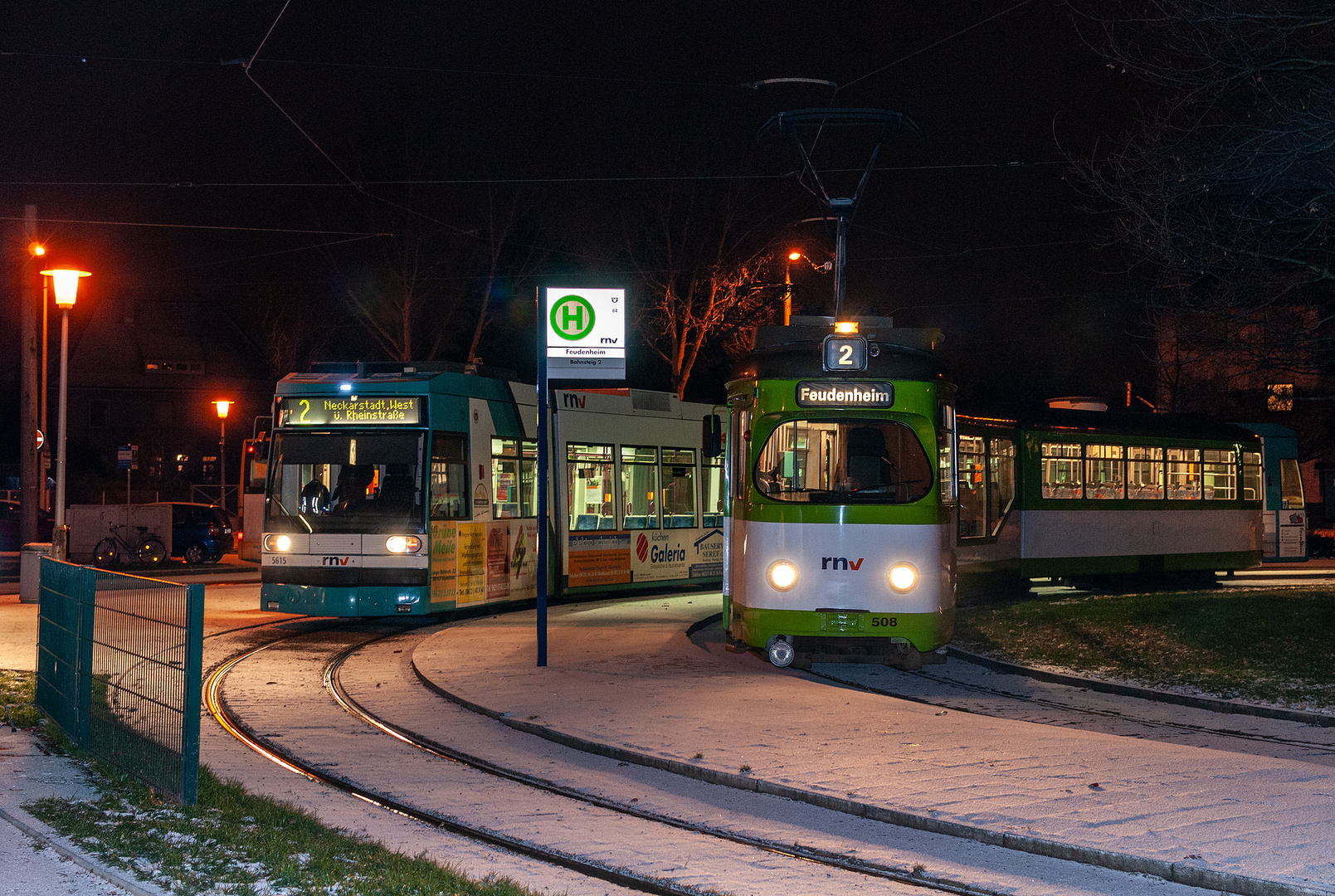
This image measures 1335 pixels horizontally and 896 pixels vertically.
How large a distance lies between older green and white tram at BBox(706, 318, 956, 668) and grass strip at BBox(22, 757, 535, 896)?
630 cm

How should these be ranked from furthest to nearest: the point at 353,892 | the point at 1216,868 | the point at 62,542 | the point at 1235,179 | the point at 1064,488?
the point at 1064,488, the point at 62,542, the point at 1235,179, the point at 1216,868, the point at 353,892

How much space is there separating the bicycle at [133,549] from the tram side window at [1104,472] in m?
21.4

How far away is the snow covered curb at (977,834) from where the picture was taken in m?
5.88

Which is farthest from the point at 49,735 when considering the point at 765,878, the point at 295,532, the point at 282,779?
the point at 295,532

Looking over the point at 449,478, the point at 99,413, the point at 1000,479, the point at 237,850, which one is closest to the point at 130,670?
the point at 237,850

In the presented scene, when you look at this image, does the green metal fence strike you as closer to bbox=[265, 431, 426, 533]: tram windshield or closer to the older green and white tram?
the older green and white tram

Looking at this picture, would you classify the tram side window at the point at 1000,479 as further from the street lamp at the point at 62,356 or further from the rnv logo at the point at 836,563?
the street lamp at the point at 62,356

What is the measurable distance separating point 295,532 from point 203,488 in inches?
1706

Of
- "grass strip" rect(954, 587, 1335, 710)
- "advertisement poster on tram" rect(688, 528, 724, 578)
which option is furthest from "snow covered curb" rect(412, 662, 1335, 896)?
"advertisement poster on tram" rect(688, 528, 724, 578)

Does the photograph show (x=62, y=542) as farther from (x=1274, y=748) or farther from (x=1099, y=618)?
(x=1274, y=748)

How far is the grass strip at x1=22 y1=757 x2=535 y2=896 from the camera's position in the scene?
18.1ft

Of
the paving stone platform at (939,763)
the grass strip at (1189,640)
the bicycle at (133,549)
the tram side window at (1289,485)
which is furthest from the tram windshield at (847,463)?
the tram side window at (1289,485)

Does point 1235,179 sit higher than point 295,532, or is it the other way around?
point 1235,179

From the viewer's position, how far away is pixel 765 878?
6055 millimetres
